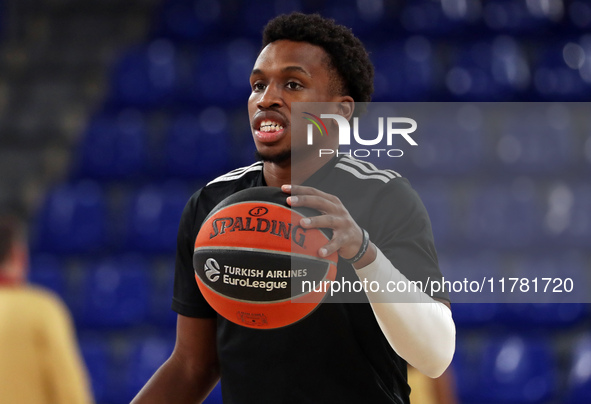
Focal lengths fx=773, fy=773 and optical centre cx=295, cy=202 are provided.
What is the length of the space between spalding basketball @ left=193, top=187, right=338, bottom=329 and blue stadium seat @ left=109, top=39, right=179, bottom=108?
491 centimetres

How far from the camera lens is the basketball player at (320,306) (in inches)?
66.6

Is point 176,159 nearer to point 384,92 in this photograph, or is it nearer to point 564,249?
point 384,92

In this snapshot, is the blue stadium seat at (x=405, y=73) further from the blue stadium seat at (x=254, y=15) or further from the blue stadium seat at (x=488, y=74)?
the blue stadium seat at (x=254, y=15)

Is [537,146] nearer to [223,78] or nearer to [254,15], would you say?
[223,78]

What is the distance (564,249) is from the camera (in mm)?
5434

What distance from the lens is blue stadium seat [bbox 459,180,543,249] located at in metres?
5.41

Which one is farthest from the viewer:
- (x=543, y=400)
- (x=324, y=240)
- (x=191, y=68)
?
(x=191, y=68)

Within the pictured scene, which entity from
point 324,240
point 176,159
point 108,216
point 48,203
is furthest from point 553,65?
point 324,240

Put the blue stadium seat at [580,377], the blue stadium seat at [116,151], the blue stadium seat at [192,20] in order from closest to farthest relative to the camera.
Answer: the blue stadium seat at [580,377], the blue stadium seat at [116,151], the blue stadium seat at [192,20]

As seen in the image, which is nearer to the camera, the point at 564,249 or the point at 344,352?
the point at 344,352

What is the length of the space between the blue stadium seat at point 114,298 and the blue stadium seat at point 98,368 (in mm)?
245

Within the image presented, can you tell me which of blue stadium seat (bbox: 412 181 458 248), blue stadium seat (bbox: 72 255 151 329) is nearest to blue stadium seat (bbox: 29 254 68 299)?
blue stadium seat (bbox: 72 255 151 329)

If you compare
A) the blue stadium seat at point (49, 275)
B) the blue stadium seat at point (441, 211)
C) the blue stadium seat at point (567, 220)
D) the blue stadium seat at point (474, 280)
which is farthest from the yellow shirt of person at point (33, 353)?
the blue stadium seat at point (567, 220)

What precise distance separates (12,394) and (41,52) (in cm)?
490
